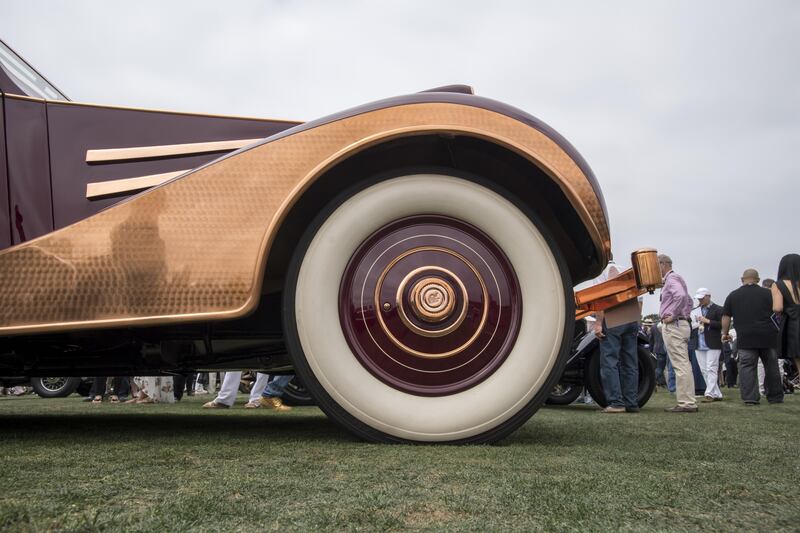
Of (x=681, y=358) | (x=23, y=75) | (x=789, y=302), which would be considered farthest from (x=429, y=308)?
(x=789, y=302)

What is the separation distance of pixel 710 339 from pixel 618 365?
390 centimetres

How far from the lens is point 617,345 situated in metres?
5.30

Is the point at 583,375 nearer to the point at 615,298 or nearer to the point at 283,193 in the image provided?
the point at 615,298

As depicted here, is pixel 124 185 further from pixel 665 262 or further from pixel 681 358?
pixel 665 262

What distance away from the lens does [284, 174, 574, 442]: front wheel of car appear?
2.11 metres

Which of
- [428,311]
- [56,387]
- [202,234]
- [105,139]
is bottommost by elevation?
[56,387]

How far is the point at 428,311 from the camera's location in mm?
2131

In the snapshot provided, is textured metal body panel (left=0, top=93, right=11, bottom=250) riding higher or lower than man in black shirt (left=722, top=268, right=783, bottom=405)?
higher

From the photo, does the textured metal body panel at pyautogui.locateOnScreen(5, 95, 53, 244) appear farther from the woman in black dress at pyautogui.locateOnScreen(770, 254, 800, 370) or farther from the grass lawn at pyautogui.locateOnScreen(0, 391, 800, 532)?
the woman in black dress at pyautogui.locateOnScreen(770, 254, 800, 370)

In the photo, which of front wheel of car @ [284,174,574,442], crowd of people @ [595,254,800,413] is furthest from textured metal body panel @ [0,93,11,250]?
crowd of people @ [595,254,800,413]

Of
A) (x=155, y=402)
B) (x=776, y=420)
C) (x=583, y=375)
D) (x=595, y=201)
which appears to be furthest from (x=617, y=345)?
Result: (x=155, y=402)

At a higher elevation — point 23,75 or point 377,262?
point 23,75

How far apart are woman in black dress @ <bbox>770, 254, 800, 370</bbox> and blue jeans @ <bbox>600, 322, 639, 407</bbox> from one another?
2104 mm

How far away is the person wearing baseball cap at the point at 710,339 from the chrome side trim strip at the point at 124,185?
Result: 6.88m
